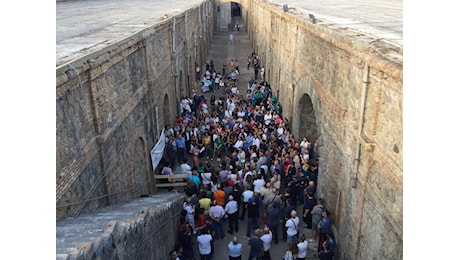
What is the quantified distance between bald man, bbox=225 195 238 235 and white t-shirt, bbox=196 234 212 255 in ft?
3.56

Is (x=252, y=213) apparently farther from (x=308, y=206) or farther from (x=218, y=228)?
(x=308, y=206)

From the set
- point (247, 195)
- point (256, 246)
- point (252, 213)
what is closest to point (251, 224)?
point (252, 213)

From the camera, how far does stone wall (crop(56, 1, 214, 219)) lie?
5.51 metres

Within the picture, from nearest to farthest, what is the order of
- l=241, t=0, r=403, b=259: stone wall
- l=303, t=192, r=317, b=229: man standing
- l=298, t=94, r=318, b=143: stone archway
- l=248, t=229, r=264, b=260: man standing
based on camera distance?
l=241, t=0, r=403, b=259: stone wall, l=248, t=229, r=264, b=260: man standing, l=303, t=192, r=317, b=229: man standing, l=298, t=94, r=318, b=143: stone archway

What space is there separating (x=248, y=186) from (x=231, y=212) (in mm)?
757

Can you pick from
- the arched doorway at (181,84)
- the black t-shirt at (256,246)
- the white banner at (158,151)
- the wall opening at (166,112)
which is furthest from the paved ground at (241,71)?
the arched doorway at (181,84)

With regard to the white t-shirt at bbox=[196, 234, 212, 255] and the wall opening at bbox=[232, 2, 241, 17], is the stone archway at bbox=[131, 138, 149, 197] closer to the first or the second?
the white t-shirt at bbox=[196, 234, 212, 255]

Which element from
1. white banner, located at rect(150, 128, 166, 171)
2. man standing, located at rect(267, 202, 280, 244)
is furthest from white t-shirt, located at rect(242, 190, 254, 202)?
white banner, located at rect(150, 128, 166, 171)

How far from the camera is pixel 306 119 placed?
1275cm

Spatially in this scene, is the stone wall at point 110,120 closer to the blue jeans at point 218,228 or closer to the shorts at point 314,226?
the blue jeans at point 218,228

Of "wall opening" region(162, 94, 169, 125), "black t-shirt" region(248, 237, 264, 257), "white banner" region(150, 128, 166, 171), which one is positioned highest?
"wall opening" region(162, 94, 169, 125)

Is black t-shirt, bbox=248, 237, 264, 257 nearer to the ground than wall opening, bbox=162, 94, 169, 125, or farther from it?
nearer to the ground

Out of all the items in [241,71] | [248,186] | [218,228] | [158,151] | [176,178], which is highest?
A: [241,71]

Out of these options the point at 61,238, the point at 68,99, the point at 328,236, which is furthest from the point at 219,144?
the point at 61,238
